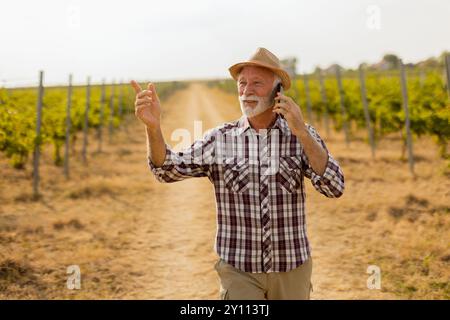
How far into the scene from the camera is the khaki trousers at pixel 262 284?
2.40 metres

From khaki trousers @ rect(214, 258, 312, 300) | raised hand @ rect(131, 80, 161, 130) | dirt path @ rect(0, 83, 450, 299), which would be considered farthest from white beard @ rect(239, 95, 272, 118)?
dirt path @ rect(0, 83, 450, 299)

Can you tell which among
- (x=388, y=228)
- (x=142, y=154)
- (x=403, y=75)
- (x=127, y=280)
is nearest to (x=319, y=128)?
(x=142, y=154)

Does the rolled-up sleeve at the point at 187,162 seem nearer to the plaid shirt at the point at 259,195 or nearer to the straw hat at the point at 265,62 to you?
the plaid shirt at the point at 259,195

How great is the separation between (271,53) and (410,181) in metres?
8.50

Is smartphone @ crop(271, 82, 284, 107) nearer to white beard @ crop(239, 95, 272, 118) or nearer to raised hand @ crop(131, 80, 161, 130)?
white beard @ crop(239, 95, 272, 118)

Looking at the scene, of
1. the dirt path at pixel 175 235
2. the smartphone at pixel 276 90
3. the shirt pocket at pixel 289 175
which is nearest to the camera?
the shirt pocket at pixel 289 175

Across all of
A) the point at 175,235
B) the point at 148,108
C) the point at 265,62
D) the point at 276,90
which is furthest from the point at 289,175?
the point at 175,235

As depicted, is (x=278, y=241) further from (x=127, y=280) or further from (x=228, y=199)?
(x=127, y=280)

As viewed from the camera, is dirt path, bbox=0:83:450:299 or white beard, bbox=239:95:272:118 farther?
dirt path, bbox=0:83:450:299

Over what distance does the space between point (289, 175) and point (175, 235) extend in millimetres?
5177

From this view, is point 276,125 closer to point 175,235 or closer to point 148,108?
point 148,108

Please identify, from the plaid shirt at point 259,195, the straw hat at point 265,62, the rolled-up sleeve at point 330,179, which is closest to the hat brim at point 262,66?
the straw hat at point 265,62

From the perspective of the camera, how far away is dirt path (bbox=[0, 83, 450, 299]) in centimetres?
552

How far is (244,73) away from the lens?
8.27ft
